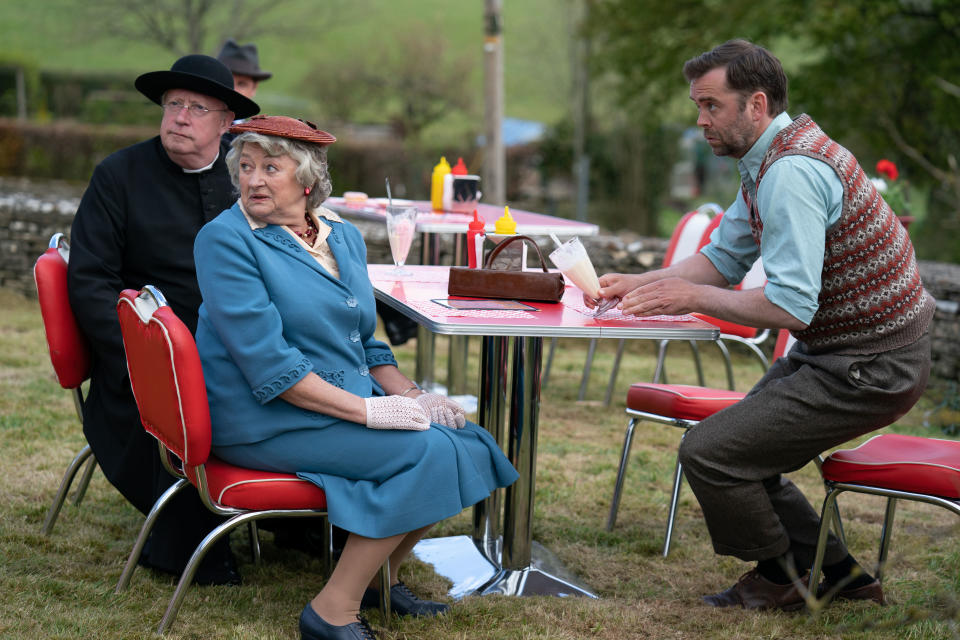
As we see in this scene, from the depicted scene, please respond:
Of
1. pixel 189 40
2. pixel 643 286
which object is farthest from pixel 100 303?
pixel 189 40

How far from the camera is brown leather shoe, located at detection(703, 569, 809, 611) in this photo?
2.87 meters

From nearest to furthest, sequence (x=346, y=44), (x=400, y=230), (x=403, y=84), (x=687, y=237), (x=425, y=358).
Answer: (x=400, y=230), (x=687, y=237), (x=425, y=358), (x=403, y=84), (x=346, y=44)

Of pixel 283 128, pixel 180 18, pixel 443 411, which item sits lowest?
pixel 443 411

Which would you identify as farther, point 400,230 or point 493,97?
point 493,97

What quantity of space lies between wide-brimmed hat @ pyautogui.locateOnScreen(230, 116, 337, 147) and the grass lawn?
1.26 m

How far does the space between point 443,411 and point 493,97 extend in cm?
756

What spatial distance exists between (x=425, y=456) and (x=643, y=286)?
2.34 feet

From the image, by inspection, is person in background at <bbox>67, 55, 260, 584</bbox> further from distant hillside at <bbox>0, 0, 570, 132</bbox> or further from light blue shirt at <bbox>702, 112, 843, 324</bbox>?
distant hillside at <bbox>0, 0, 570, 132</bbox>

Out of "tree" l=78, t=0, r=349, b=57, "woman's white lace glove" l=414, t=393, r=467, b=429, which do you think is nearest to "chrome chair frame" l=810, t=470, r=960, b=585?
"woman's white lace glove" l=414, t=393, r=467, b=429

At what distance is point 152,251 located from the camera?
3.06 m

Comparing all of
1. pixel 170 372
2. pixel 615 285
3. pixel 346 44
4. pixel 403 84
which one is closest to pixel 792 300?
pixel 615 285

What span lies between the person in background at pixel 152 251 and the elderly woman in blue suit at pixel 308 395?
0.57 m

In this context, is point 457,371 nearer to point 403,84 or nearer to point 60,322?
point 60,322

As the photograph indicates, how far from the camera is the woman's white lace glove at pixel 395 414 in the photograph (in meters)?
2.42
